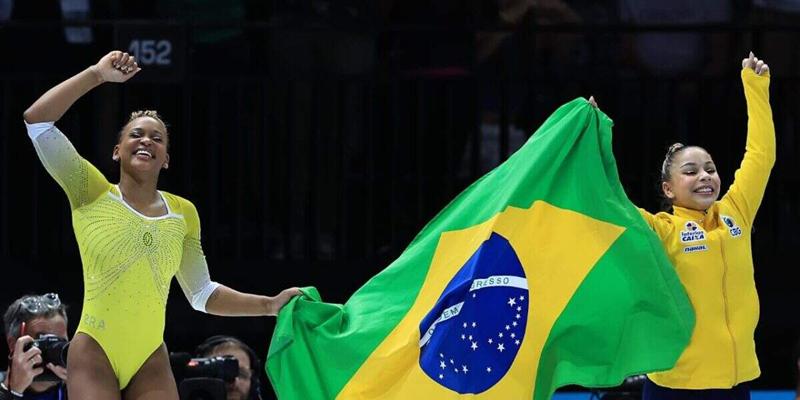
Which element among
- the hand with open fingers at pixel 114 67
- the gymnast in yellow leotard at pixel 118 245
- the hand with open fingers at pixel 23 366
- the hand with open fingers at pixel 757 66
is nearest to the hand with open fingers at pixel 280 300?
the gymnast in yellow leotard at pixel 118 245

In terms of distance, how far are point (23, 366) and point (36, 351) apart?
2.7 inches

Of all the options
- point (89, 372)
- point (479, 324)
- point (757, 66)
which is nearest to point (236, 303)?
point (89, 372)

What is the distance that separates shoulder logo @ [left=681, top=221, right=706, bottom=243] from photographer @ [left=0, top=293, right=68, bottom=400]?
2263 mm

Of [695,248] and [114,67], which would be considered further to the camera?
[695,248]

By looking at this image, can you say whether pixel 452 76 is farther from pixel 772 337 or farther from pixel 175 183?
pixel 772 337

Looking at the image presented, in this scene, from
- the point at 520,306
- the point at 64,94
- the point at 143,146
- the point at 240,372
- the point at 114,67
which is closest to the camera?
the point at 64,94

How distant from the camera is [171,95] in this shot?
7941mm

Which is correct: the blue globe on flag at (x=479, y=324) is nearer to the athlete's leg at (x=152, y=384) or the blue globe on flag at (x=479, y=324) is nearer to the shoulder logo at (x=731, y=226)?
the shoulder logo at (x=731, y=226)

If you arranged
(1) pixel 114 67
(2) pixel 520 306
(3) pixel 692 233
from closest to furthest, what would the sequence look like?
(1) pixel 114 67 < (2) pixel 520 306 < (3) pixel 692 233

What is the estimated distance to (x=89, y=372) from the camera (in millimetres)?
4914

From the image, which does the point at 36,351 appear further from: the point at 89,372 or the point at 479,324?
the point at 479,324

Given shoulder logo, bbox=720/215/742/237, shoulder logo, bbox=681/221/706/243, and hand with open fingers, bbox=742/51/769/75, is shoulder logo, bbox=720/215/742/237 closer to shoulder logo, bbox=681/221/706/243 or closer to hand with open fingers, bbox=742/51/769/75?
shoulder logo, bbox=681/221/706/243

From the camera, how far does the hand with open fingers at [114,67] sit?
492 centimetres

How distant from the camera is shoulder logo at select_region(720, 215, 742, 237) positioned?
5438 millimetres
